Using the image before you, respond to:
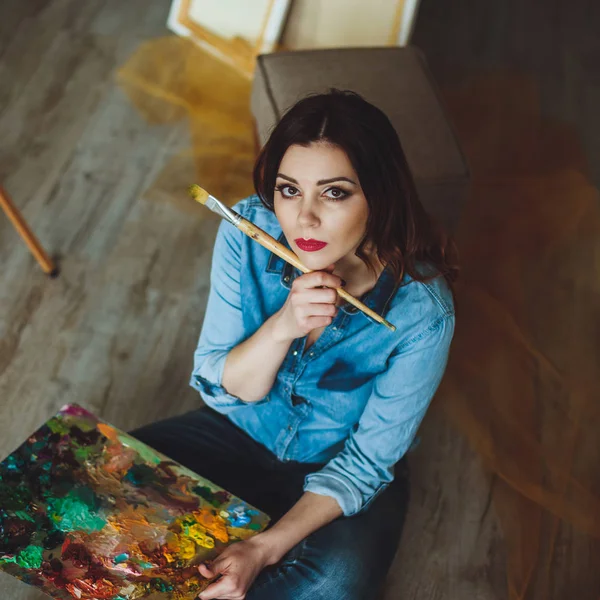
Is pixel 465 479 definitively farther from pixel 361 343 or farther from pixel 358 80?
pixel 358 80

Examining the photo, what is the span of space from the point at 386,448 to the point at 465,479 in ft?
1.82

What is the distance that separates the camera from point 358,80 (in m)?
1.55

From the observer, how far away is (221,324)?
107 centimetres

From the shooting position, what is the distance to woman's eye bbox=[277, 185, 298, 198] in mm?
867

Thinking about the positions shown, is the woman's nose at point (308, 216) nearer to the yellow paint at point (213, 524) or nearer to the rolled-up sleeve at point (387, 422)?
the rolled-up sleeve at point (387, 422)

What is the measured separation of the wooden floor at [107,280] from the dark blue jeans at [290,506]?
13.3 inches

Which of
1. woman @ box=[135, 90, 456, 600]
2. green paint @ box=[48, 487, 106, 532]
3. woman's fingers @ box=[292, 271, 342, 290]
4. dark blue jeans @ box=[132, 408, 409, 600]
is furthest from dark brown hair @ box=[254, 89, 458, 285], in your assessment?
green paint @ box=[48, 487, 106, 532]

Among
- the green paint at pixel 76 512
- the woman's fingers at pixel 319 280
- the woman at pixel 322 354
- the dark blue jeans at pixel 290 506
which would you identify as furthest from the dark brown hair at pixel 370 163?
the green paint at pixel 76 512

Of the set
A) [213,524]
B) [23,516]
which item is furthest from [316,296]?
[23,516]

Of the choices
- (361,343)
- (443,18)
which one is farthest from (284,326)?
(443,18)

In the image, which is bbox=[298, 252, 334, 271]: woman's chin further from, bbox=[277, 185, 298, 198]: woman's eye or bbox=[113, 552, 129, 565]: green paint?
bbox=[113, 552, 129, 565]: green paint

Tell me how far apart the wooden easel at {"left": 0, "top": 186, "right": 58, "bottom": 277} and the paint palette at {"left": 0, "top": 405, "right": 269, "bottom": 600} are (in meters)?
0.63

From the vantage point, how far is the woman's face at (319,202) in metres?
0.83

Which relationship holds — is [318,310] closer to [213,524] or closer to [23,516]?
[213,524]
